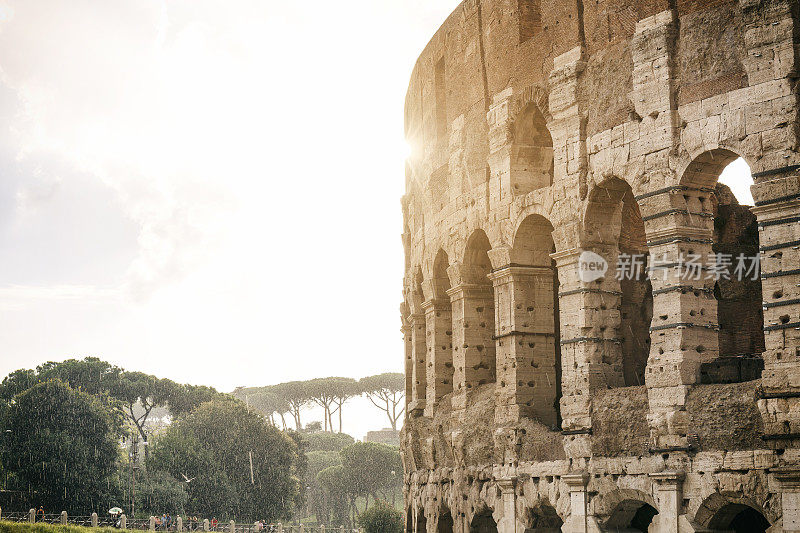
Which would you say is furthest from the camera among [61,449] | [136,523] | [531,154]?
[61,449]

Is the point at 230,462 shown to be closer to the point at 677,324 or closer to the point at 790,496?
the point at 677,324

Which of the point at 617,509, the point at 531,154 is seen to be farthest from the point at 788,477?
the point at 531,154

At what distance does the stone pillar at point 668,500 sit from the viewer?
12.2 m

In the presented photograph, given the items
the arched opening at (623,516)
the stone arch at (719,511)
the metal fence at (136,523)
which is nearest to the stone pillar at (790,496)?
the stone arch at (719,511)

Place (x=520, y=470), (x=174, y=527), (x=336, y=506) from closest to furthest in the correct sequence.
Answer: (x=520, y=470) → (x=174, y=527) → (x=336, y=506)

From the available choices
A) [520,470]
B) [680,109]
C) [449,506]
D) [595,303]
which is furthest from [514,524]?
[680,109]

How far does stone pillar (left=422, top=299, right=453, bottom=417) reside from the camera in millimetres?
19062

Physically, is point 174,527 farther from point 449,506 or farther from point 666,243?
point 666,243

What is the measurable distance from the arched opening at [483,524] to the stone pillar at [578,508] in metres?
3.02

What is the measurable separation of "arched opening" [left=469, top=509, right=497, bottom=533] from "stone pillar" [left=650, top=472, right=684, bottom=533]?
478cm

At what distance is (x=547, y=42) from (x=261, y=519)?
27463 millimetres

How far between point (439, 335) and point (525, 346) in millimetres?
3883

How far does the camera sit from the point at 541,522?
1502cm

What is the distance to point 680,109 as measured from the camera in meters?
12.9
